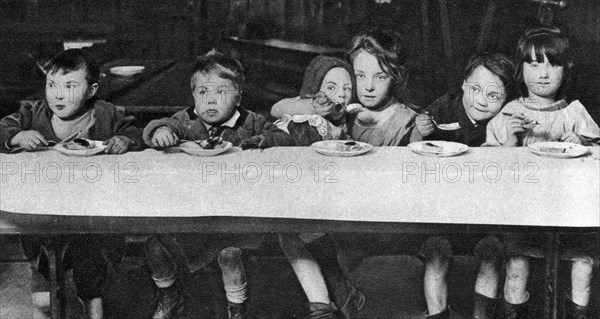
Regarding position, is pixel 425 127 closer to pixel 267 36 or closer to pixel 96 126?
pixel 267 36

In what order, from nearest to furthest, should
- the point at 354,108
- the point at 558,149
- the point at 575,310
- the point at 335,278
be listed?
1. the point at 558,149
2. the point at 575,310
3. the point at 335,278
4. the point at 354,108

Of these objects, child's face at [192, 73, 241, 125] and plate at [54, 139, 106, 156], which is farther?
child's face at [192, 73, 241, 125]

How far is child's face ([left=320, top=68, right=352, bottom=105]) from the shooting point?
361cm

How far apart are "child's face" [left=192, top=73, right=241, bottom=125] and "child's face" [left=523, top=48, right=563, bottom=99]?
1.38 metres

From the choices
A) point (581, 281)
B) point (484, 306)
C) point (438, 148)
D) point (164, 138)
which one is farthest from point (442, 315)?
point (164, 138)

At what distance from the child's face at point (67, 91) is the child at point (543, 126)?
6.35 feet

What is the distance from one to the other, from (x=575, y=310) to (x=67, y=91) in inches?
102

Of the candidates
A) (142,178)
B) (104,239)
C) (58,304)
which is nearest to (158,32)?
(142,178)

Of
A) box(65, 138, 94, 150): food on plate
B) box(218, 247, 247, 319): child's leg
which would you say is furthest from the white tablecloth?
box(218, 247, 247, 319): child's leg

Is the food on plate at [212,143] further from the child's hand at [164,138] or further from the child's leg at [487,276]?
the child's leg at [487,276]

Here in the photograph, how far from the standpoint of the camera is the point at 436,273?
348 cm

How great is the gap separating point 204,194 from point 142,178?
0.91 ft

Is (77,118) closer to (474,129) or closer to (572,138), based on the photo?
(474,129)

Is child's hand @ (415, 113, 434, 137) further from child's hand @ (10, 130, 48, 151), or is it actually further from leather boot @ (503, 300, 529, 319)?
child's hand @ (10, 130, 48, 151)
